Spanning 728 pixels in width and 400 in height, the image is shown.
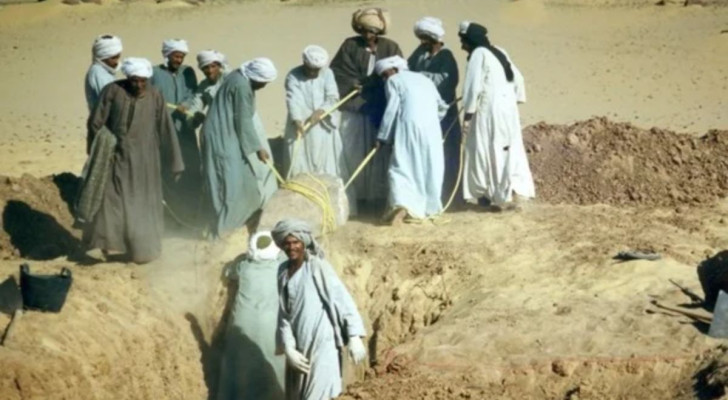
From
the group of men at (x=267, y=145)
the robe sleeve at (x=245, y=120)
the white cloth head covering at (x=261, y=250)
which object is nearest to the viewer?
the group of men at (x=267, y=145)

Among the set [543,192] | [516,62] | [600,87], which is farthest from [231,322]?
[516,62]

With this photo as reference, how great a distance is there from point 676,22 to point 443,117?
15.3m

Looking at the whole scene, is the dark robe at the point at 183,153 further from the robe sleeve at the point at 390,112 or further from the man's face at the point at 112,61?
the robe sleeve at the point at 390,112

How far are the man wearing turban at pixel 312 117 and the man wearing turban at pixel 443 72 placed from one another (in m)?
0.84

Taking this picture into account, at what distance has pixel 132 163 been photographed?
13906mm

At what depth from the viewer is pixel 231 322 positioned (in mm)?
14180

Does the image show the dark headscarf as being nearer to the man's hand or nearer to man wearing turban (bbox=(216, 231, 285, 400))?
the man's hand

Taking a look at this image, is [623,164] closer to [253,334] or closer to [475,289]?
[475,289]

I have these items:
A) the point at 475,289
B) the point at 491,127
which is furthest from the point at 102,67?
the point at 475,289

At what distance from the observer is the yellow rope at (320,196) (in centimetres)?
1498

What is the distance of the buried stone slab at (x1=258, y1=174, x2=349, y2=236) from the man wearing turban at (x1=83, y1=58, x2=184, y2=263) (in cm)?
106

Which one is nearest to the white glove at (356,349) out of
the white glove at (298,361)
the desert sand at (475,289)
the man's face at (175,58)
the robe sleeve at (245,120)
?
the desert sand at (475,289)

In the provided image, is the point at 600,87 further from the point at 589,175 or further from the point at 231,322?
the point at 231,322

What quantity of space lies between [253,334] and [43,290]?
208 centimetres
